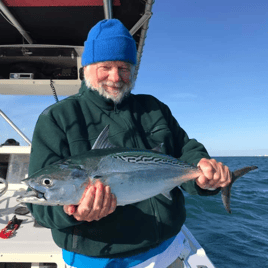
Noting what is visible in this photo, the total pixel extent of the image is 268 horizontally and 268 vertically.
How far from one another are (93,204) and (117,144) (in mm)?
669

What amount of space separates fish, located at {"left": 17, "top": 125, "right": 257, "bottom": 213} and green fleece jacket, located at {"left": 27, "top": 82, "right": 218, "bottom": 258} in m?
0.19

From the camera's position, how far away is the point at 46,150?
5.71ft

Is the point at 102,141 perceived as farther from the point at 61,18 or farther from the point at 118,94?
the point at 61,18

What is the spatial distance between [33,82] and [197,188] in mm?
5455

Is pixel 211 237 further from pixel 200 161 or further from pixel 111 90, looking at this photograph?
pixel 111 90

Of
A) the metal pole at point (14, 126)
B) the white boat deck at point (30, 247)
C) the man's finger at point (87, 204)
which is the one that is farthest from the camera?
the metal pole at point (14, 126)

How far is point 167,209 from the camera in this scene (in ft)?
6.35

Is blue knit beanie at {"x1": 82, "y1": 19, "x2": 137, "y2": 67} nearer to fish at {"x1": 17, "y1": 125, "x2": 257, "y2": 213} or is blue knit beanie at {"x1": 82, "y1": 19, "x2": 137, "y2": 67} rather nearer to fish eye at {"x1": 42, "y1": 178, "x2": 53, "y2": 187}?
fish at {"x1": 17, "y1": 125, "x2": 257, "y2": 213}

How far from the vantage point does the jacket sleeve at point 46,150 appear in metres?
1.64

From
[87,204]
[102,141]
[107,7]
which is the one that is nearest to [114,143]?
[102,141]

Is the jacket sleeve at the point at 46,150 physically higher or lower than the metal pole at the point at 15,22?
lower

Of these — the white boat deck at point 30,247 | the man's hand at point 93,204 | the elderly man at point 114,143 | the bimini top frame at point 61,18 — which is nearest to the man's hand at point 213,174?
the elderly man at point 114,143

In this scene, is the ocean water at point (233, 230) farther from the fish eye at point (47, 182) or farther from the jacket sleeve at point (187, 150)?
the fish eye at point (47, 182)

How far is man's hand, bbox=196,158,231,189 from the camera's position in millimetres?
1791
